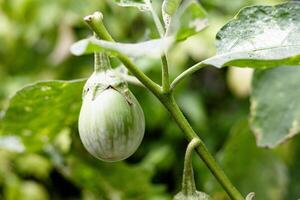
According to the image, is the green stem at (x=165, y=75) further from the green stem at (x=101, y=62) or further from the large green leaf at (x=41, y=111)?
the large green leaf at (x=41, y=111)

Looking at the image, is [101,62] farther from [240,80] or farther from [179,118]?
[240,80]

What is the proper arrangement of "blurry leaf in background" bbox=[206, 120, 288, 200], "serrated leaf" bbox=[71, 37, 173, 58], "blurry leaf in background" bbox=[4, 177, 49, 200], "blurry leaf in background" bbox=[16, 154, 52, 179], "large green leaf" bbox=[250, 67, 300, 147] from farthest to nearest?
"blurry leaf in background" bbox=[16, 154, 52, 179] < "blurry leaf in background" bbox=[4, 177, 49, 200] < "blurry leaf in background" bbox=[206, 120, 288, 200] < "large green leaf" bbox=[250, 67, 300, 147] < "serrated leaf" bbox=[71, 37, 173, 58]

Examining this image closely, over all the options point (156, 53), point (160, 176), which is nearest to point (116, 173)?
point (160, 176)

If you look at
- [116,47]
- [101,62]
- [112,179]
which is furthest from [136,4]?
[112,179]

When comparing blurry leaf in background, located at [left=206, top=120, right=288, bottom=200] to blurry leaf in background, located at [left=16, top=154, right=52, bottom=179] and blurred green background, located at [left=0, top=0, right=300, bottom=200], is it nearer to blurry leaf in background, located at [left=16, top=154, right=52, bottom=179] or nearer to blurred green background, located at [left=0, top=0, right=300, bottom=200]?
blurred green background, located at [left=0, top=0, right=300, bottom=200]

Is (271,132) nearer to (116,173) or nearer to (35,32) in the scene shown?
(116,173)

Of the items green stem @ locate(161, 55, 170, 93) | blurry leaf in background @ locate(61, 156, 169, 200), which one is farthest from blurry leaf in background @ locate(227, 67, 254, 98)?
green stem @ locate(161, 55, 170, 93)

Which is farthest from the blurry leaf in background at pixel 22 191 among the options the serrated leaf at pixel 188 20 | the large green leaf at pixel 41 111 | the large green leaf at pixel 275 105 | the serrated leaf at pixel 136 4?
the serrated leaf at pixel 188 20
